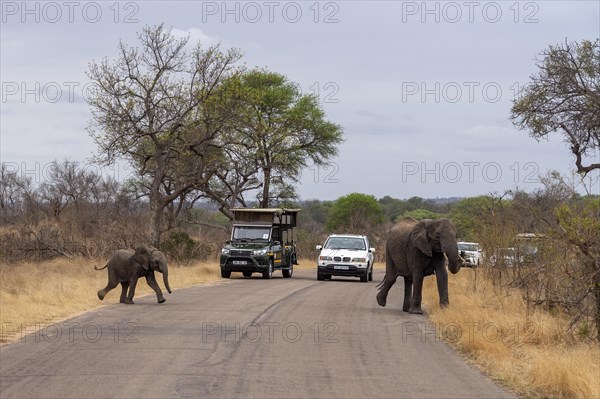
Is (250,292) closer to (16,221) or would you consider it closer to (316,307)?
(316,307)

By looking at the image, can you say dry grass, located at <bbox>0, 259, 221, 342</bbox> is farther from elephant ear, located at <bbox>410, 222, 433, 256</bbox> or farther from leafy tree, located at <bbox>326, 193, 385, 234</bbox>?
leafy tree, located at <bbox>326, 193, 385, 234</bbox>

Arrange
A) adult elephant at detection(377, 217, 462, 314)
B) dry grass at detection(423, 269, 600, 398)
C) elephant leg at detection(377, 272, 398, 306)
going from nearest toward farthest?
dry grass at detection(423, 269, 600, 398), adult elephant at detection(377, 217, 462, 314), elephant leg at detection(377, 272, 398, 306)

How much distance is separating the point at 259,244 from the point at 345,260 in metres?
3.42

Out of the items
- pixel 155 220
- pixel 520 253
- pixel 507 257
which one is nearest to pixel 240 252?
pixel 155 220

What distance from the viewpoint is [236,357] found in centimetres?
1261

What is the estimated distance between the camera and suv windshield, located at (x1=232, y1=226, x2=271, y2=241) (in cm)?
3612

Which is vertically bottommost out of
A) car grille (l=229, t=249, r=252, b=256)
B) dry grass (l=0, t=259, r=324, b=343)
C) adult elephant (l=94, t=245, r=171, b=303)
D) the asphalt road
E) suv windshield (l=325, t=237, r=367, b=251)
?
the asphalt road

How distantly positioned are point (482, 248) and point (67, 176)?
167 feet

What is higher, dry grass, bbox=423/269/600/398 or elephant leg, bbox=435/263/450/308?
elephant leg, bbox=435/263/450/308

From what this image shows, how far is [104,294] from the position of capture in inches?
857

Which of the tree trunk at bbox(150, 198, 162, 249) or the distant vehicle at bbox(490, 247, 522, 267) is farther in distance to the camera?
the tree trunk at bbox(150, 198, 162, 249)

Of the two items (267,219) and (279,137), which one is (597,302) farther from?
(279,137)

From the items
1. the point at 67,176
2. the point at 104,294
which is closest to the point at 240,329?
the point at 104,294

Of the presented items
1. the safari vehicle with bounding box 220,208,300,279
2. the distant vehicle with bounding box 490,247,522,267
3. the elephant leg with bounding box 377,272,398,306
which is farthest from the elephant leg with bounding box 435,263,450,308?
the safari vehicle with bounding box 220,208,300,279
